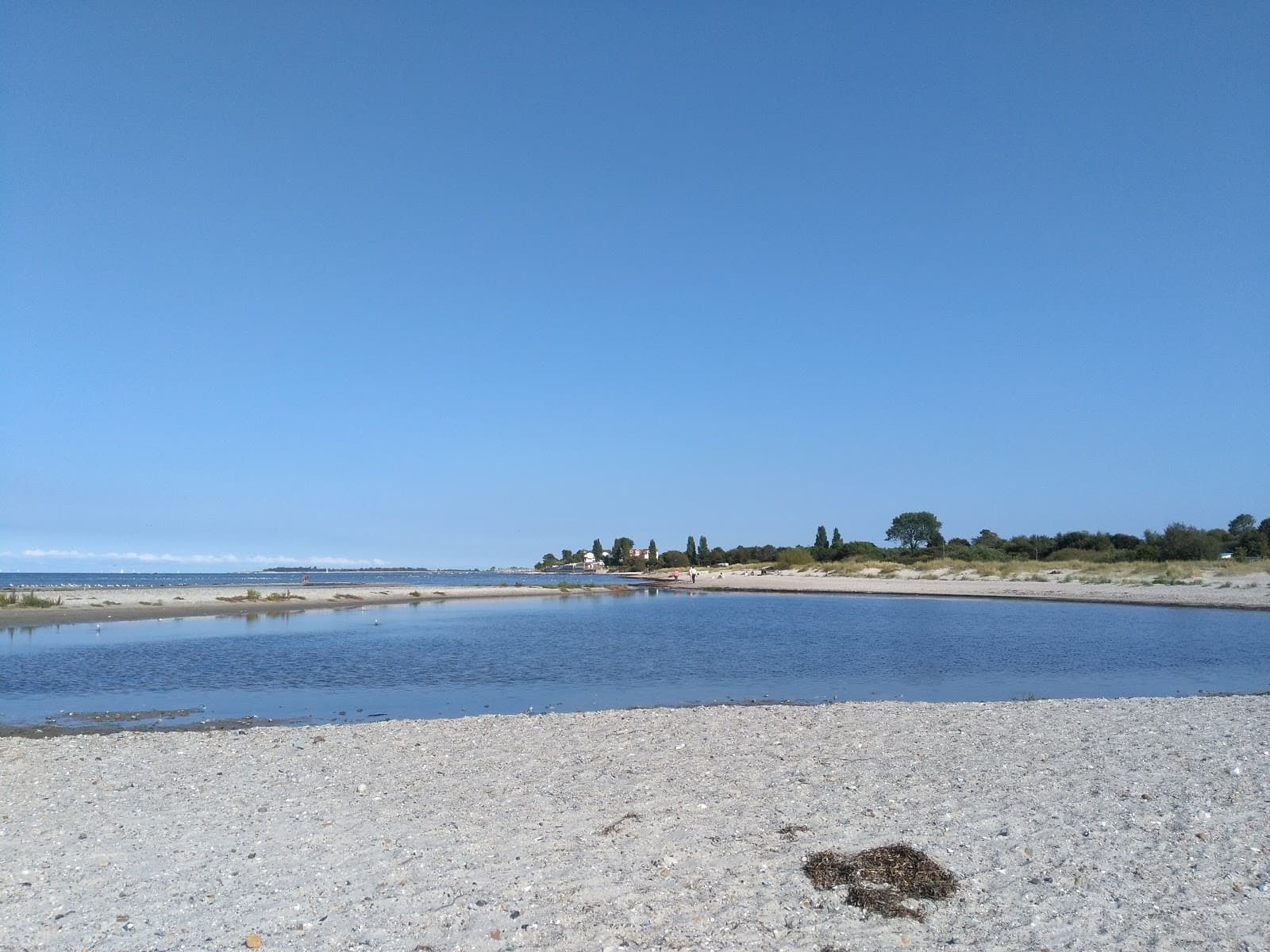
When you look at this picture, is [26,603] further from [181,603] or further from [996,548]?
[996,548]

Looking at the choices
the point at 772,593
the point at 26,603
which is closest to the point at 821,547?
the point at 772,593

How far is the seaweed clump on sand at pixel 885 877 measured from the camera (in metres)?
5.52

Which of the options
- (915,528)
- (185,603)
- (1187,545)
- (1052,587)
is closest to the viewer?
(185,603)

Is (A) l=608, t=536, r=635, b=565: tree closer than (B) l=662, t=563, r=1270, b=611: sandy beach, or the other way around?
(B) l=662, t=563, r=1270, b=611: sandy beach

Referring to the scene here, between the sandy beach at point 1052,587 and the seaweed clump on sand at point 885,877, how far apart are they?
137ft

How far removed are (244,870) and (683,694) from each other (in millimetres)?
11502

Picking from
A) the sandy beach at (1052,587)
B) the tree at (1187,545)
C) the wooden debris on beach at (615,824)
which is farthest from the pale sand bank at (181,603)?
the tree at (1187,545)

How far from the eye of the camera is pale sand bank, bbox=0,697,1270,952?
5.26 metres

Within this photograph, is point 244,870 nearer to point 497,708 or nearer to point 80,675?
point 497,708

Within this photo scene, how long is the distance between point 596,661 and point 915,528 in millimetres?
125061

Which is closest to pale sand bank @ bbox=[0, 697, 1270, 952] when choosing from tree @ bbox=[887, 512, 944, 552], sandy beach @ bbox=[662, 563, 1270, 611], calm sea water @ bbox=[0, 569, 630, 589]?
sandy beach @ bbox=[662, 563, 1270, 611]

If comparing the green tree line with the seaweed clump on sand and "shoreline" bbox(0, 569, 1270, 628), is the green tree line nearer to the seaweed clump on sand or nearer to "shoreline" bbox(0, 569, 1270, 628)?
"shoreline" bbox(0, 569, 1270, 628)

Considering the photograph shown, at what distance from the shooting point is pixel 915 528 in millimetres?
139625

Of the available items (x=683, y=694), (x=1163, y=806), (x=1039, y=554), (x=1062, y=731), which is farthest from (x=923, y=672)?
(x=1039, y=554)
